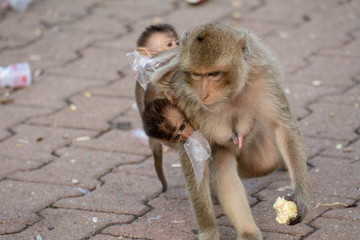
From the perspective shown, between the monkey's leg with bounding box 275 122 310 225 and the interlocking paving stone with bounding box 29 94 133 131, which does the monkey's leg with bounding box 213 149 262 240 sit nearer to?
the monkey's leg with bounding box 275 122 310 225

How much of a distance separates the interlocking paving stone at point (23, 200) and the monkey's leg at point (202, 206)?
895 mm

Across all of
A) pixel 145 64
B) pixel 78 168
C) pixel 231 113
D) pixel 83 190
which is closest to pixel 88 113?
pixel 78 168

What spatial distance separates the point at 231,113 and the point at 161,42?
3.00ft

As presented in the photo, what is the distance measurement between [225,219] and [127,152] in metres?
1.12

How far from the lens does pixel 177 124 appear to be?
384 centimetres

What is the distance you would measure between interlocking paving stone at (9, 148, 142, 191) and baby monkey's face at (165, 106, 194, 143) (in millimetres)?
934

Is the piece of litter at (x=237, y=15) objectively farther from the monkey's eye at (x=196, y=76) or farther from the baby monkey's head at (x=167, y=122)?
the monkey's eye at (x=196, y=76)

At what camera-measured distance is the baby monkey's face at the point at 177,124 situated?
3.84 m

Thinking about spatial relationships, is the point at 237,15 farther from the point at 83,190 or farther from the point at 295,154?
the point at 295,154

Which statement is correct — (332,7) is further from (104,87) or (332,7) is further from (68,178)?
(68,178)

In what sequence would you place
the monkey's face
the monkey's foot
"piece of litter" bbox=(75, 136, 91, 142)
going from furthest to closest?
"piece of litter" bbox=(75, 136, 91, 142) < the monkey's foot < the monkey's face

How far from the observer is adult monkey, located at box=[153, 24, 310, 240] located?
358 cm

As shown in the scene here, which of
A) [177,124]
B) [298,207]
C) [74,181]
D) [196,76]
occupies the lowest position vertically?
[74,181]

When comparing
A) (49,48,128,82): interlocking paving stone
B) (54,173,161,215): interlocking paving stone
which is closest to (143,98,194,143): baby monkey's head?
(54,173,161,215): interlocking paving stone
